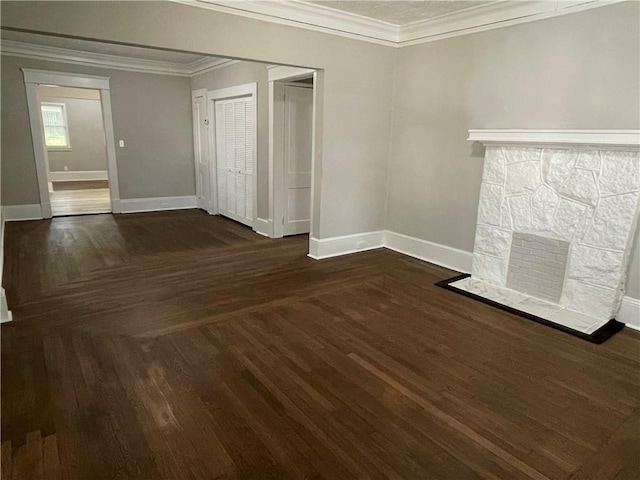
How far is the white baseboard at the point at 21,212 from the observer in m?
6.49

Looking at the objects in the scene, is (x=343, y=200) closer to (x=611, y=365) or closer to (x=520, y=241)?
(x=520, y=241)

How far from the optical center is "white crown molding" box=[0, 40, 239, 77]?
626cm

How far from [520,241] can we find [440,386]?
1963 mm

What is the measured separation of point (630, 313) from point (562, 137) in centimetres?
154

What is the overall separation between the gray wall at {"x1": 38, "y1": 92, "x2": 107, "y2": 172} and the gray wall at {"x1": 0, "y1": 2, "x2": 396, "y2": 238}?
9.70 metres

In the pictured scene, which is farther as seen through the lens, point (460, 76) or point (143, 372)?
point (460, 76)

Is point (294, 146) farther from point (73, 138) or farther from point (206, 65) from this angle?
point (73, 138)

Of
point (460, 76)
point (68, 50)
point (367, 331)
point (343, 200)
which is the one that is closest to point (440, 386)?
point (367, 331)

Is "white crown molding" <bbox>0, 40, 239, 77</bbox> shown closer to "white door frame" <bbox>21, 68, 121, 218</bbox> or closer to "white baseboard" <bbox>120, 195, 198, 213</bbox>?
"white door frame" <bbox>21, 68, 121, 218</bbox>

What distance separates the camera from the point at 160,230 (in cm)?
630

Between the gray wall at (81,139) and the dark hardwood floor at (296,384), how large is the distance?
9153 millimetres

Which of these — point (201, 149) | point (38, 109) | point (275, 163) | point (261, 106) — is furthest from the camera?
point (201, 149)

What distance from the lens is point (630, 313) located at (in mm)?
3277

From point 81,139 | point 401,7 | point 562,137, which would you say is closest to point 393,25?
point 401,7
